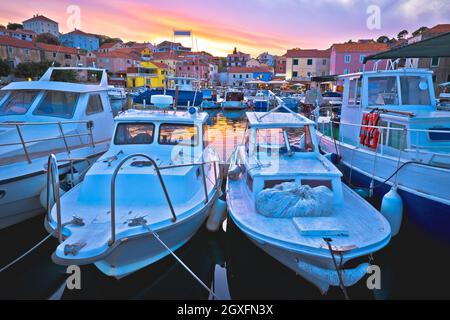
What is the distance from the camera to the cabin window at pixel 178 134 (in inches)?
269

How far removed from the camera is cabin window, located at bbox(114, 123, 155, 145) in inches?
269

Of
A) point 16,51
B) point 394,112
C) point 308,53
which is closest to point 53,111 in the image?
point 394,112

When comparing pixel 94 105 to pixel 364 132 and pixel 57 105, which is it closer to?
pixel 57 105

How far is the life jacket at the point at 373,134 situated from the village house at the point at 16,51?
181ft

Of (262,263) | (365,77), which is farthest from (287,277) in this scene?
(365,77)

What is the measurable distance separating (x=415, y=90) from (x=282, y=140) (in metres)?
4.14

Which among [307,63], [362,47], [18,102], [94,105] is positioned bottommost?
[94,105]

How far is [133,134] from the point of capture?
6.90 m

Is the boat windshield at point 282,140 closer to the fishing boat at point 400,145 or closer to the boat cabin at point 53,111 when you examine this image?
the fishing boat at point 400,145

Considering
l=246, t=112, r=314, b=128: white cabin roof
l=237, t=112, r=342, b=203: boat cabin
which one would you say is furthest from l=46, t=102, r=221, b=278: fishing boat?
l=246, t=112, r=314, b=128: white cabin roof

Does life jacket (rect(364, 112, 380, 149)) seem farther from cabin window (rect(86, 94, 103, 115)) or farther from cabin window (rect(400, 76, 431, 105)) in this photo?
cabin window (rect(86, 94, 103, 115))

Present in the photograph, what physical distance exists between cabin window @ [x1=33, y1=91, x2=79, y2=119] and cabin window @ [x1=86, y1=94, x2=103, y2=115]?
1.45ft

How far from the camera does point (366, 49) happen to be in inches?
1722

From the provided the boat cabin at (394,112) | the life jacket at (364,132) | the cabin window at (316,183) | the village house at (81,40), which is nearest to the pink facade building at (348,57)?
the boat cabin at (394,112)
